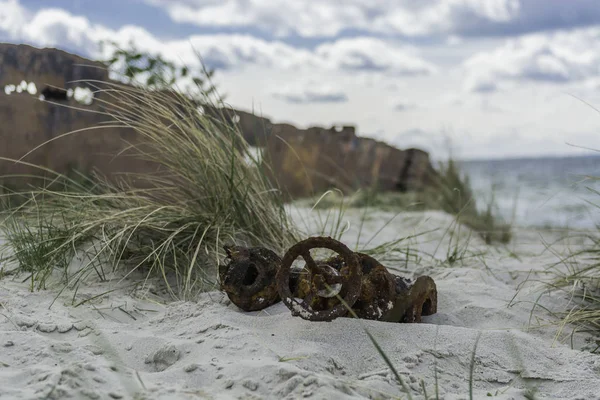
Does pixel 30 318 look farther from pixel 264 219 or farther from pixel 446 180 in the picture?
pixel 446 180

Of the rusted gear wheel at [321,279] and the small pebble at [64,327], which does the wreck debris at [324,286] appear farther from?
the small pebble at [64,327]

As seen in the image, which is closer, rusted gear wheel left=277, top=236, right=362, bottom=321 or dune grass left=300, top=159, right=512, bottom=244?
rusted gear wheel left=277, top=236, right=362, bottom=321

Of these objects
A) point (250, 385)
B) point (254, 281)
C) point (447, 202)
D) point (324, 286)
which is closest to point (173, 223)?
point (254, 281)

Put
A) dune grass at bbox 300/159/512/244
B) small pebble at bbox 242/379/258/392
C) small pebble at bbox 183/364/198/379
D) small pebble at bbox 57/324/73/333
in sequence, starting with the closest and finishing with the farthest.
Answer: small pebble at bbox 242/379/258/392 < small pebble at bbox 183/364/198/379 < small pebble at bbox 57/324/73/333 < dune grass at bbox 300/159/512/244

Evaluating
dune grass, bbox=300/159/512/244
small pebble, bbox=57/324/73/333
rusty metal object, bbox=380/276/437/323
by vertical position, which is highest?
dune grass, bbox=300/159/512/244

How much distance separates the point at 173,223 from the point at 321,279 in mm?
1062

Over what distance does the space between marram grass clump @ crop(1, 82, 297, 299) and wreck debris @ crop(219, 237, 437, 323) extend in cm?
37

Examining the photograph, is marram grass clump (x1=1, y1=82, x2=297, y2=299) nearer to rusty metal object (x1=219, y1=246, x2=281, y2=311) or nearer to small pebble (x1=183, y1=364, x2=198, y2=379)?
rusty metal object (x1=219, y1=246, x2=281, y2=311)

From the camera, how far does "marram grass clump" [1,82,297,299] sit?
2.69 m

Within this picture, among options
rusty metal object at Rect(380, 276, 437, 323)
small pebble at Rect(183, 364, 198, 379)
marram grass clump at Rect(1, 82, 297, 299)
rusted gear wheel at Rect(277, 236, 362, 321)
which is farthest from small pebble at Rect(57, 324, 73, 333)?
rusty metal object at Rect(380, 276, 437, 323)

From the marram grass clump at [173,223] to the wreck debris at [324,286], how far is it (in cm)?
37

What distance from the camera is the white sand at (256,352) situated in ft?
5.35

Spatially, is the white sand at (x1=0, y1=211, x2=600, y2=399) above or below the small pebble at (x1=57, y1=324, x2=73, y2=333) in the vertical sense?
above

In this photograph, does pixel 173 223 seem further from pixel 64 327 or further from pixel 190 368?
pixel 190 368
